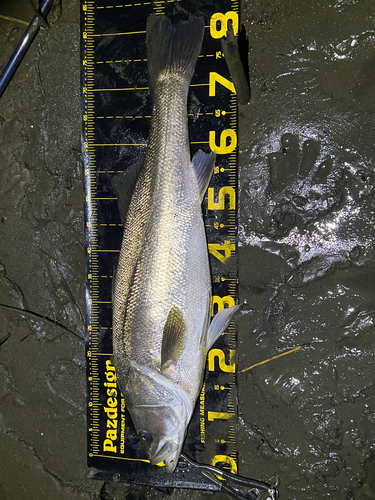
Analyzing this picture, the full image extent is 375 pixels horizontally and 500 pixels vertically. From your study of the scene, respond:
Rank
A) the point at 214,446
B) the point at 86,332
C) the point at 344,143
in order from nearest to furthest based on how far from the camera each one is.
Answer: the point at 344,143 → the point at 214,446 → the point at 86,332

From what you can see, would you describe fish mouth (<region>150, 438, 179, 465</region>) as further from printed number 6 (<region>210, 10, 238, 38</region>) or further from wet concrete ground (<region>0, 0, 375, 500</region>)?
printed number 6 (<region>210, 10, 238, 38</region>)

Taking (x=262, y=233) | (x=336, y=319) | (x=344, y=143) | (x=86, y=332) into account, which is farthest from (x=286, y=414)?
(x=344, y=143)

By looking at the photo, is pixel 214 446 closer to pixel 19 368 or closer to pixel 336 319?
pixel 336 319

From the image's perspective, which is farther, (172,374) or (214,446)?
(214,446)

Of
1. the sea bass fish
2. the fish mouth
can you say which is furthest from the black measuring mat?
the fish mouth

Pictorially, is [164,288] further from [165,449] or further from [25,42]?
[25,42]

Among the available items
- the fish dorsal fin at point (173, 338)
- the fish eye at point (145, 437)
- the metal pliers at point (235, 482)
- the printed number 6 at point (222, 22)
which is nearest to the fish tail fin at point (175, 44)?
the printed number 6 at point (222, 22)

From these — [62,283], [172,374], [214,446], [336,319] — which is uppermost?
[62,283]

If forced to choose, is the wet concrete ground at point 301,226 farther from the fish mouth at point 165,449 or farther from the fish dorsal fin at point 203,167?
the fish mouth at point 165,449
